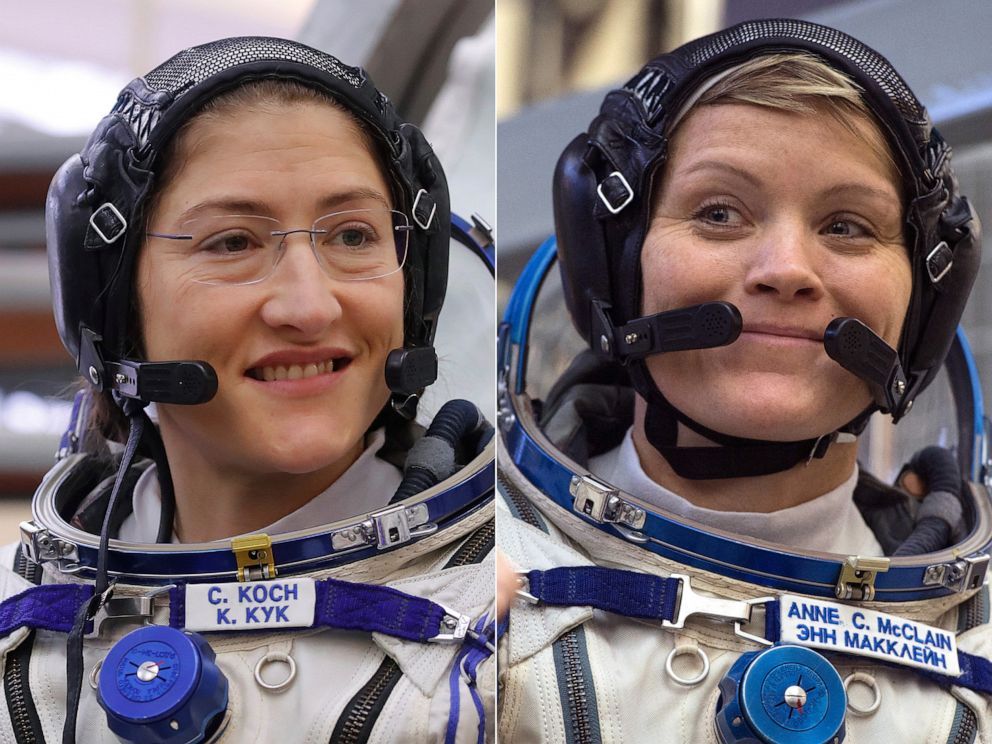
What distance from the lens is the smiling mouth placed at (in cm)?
126

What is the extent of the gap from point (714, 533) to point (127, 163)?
2.27 ft

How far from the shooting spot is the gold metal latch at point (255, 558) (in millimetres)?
1247

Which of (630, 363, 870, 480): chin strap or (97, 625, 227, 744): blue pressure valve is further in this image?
(630, 363, 870, 480): chin strap

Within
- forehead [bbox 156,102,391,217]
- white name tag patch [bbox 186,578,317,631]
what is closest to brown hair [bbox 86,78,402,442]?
forehead [bbox 156,102,391,217]

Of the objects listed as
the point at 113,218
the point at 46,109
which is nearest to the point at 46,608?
the point at 113,218

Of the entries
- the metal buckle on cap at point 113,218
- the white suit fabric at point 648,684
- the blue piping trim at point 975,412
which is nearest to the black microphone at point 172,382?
the metal buckle on cap at point 113,218

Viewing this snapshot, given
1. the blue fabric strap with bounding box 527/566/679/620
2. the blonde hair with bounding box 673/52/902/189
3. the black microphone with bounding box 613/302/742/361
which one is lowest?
the blue fabric strap with bounding box 527/566/679/620

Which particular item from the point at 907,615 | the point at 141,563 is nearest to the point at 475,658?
the point at 141,563

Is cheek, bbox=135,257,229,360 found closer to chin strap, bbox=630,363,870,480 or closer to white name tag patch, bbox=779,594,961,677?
chin strap, bbox=630,363,870,480

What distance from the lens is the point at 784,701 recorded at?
3.93ft

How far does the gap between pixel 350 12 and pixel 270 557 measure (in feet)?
1.97

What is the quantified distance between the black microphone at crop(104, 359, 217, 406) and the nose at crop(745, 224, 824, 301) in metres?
0.55

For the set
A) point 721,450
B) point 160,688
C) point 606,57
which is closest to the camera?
point 160,688

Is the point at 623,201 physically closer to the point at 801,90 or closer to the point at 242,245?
the point at 801,90
